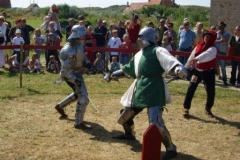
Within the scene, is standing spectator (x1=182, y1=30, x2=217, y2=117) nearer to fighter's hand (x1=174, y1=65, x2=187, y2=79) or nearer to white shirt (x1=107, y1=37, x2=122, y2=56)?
fighter's hand (x1=174, y1=65, x2=187, y2=79)

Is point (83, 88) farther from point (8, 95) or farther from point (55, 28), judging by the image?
point (55, 28)

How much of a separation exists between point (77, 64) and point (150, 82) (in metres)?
1.87

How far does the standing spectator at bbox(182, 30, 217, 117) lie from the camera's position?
28.0 ft

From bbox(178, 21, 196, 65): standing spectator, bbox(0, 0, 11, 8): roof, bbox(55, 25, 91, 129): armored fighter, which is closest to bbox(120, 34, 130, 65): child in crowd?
bbox(178, 21, 196, 65): standing spectator

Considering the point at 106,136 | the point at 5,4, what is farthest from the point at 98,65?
the point at 5,4

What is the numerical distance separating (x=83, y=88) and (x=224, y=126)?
2.64m

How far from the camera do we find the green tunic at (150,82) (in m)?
6.56

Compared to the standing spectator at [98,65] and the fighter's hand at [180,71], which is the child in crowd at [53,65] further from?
the fighter's hand at [180,71]

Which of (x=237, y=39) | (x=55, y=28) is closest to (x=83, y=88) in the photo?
(x=237, y=39)

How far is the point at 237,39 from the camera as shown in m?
13.1

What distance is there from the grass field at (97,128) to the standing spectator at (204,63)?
19.8 inches

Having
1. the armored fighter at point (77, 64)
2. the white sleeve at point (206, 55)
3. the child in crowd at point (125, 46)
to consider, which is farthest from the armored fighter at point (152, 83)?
the child in crowd at point (125, 46)

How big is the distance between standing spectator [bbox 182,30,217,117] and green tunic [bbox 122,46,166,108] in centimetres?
208

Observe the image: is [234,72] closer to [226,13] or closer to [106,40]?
[106,40]
